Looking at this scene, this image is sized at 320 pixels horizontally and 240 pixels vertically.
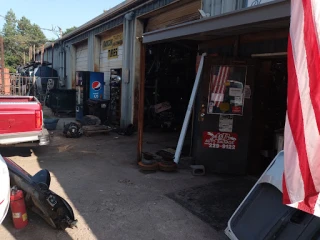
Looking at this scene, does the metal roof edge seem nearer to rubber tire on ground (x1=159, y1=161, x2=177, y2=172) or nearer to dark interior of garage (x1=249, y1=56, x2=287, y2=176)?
dark interior of garage (x1=249, y1=56, x2=287, y2=176)

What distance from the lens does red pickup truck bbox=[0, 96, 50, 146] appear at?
5461mm

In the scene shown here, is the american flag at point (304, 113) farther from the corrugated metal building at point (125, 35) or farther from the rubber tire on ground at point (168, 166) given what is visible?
the corrugated metal building at point (125, 35)

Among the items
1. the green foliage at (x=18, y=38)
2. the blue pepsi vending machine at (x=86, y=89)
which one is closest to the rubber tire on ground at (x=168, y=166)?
the blue pepsi vending machine at (x=86, y=89)

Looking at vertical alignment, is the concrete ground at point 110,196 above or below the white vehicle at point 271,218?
below

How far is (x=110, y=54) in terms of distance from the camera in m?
11.9

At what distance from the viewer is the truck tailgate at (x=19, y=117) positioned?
215 inches

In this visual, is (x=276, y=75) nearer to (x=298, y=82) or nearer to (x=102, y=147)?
(x=298, y=82)

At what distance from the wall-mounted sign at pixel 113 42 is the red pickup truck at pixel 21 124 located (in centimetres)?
597

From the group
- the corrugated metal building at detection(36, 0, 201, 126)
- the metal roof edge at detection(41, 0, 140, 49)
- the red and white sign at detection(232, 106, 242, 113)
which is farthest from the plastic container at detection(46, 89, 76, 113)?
the red and white sign at detection(232, 106, 242, 113)

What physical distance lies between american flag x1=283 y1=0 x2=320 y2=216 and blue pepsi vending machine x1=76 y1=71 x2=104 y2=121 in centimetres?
1017

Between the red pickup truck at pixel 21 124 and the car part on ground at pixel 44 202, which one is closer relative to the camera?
the car part on ground at pixel 44 202

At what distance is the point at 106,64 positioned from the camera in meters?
12.4

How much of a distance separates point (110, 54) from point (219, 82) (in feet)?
25.7

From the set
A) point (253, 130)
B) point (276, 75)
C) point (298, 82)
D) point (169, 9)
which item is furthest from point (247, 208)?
point (169, 9)
